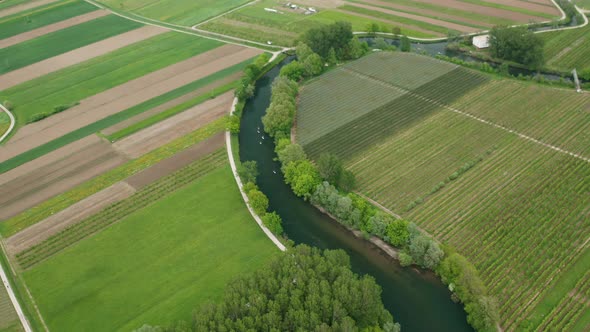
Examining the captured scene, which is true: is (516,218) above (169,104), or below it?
below

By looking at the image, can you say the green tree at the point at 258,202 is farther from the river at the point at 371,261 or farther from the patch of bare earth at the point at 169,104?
the patch of bare earth at the point at 169,104

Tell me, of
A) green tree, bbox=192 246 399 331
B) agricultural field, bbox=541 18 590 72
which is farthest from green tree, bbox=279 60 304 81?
agricultural field, bbox=541 18 590 72

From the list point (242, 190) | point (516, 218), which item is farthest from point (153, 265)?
point (516, 218)

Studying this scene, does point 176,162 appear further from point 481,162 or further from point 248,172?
point 481,162

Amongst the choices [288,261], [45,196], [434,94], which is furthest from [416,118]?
[45,196]

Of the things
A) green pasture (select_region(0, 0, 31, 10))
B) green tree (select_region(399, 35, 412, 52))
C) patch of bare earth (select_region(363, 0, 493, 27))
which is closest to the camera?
green tree (select_region(399, 35, 412, 52))

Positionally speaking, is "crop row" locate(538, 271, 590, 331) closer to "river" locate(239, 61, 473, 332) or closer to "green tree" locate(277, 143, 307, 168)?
"river" locate(239, 61, 473, 332)

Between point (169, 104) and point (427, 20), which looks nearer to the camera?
point (169, 104)
